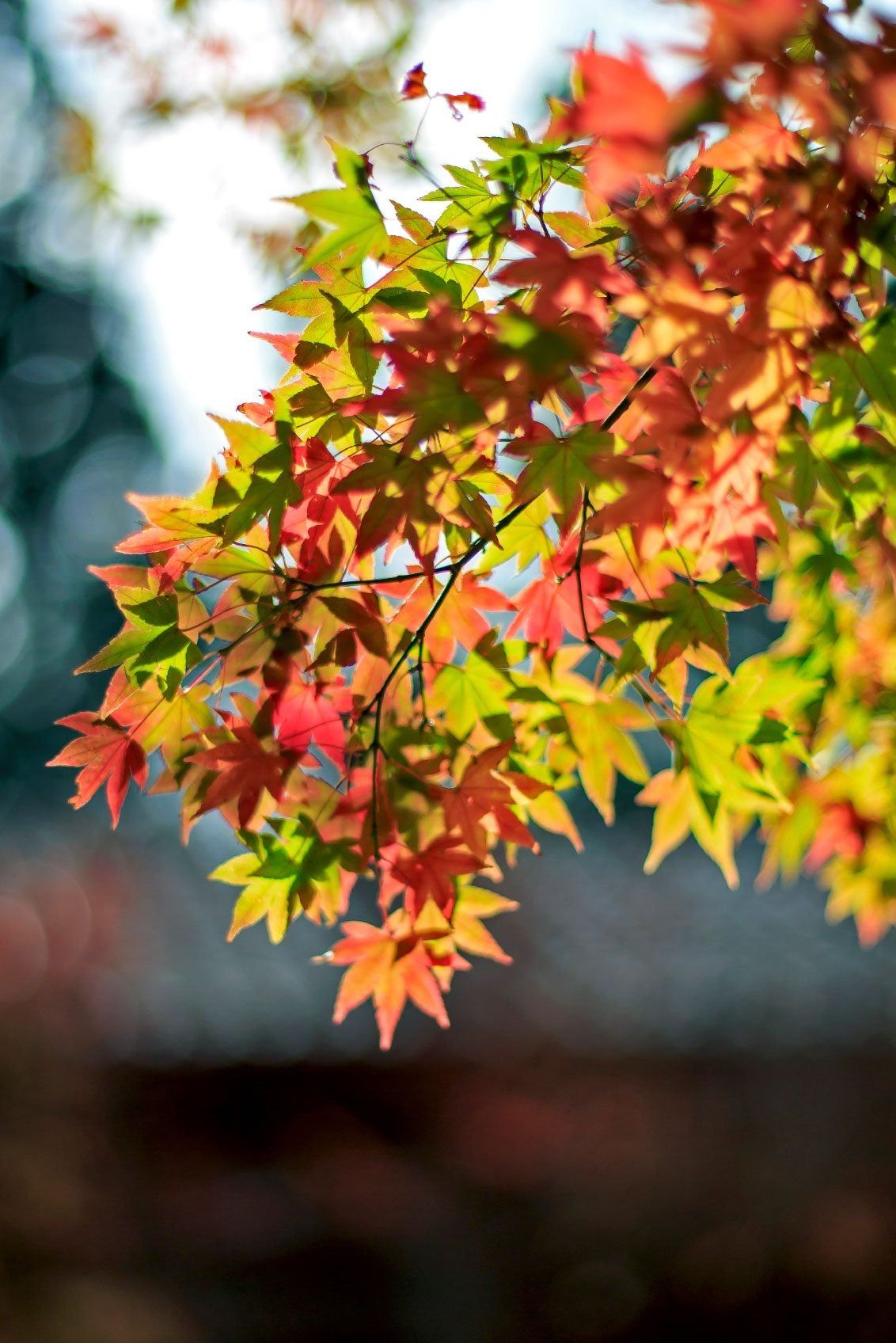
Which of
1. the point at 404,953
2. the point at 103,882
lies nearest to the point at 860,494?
the point at 404,953

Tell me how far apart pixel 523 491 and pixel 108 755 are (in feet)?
1.75

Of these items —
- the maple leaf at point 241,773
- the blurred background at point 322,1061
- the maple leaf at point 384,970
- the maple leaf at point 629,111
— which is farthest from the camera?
the blurred background at point 322,1061

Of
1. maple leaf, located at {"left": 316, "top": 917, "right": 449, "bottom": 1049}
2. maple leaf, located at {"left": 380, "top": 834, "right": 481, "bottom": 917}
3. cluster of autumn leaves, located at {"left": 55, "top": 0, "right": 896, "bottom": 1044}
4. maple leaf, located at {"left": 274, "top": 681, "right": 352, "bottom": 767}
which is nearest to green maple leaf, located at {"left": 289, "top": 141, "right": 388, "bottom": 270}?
cluster of autumn leaves, located at {"left": 55, "top": 0, "right": 896, "bottom": 1044}

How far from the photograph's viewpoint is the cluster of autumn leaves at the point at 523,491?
30.2 inches

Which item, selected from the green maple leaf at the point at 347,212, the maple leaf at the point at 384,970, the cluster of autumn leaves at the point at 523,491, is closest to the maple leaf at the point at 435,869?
the cluster of autumn leaves at the point at 523,491

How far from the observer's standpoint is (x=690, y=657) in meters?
1.07

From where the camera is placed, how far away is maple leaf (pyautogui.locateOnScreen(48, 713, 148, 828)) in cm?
103

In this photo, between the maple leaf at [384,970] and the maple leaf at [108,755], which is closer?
the maple leaf at [108,755]

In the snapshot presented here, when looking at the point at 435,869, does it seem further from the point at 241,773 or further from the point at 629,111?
the point at 629,111

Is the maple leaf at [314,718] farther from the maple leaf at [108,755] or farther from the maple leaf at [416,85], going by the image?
the maple leaf at [416,85]

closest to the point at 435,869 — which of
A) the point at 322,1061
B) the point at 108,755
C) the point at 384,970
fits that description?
the point at 384,970

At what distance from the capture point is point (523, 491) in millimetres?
905

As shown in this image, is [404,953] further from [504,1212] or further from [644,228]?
[504,1212]

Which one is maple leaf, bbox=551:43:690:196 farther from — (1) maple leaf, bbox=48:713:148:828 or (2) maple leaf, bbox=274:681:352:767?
(1) maple leaf, bbox=48:713:148:828
